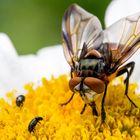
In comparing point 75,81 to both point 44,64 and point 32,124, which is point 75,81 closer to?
point 32,124

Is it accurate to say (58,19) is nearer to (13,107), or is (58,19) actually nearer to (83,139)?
(13,107)

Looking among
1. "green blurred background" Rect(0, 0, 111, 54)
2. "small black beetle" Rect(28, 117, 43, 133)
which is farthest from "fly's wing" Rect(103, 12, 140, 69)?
"green blurred background" Rect(0, 0, 111, 54)

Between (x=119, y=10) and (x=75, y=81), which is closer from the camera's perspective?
(x=75, y=81)

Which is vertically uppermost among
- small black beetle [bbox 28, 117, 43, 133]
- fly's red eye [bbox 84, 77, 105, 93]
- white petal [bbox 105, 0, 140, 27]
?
fly's red eye [bbox 84, 77, 105, 93]

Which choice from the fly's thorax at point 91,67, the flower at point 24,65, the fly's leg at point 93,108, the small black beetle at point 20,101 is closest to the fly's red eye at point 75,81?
the fly's thorax at point 91,67

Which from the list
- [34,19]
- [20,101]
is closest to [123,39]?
[20,101]

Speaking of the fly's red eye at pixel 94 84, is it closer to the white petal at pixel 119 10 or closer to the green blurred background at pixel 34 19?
the white petal at pixel 119 10

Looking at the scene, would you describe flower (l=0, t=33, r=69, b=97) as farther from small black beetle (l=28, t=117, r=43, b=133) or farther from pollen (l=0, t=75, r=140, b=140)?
small black beetle (l=28, t=117, r=43, b=133)
